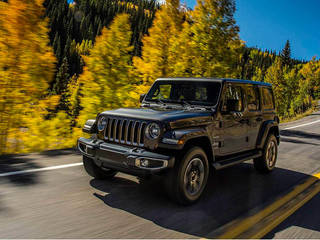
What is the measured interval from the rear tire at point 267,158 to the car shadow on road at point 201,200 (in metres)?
0.44

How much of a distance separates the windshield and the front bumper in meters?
1.69

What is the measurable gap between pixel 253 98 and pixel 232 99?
1.43m

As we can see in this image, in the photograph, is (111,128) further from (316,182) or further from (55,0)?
(55,0)

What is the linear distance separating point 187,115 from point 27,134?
669cm

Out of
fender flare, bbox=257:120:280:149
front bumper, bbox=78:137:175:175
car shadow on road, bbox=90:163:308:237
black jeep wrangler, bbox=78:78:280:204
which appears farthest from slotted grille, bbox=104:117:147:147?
fender flare, bbox=257:120:280:149

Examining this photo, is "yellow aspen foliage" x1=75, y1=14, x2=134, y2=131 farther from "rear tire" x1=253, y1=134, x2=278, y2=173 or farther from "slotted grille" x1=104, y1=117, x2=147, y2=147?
"slotted grille" x1=104, y1=117, x2=147, y2=147

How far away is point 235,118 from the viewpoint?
5516 millimetres

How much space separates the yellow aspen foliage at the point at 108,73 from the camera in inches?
479

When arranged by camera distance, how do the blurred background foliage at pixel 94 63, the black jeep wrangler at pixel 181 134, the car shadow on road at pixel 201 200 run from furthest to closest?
the blurred background foliage at pixel 94 63
the black jeep wrangler at pixel 181 134
the car shadow on road at pixel 201 200

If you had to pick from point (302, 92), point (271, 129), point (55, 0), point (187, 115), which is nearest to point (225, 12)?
point (271, 129)

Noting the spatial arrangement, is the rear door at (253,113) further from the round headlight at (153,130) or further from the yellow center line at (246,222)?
the round headlight at (153,130)

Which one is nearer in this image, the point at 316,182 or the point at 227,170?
the point at 316,182

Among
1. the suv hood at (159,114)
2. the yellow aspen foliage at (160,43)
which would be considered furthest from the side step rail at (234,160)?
the yellow aspen foliage at (160,43)

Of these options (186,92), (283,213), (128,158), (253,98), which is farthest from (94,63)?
(283,213)
